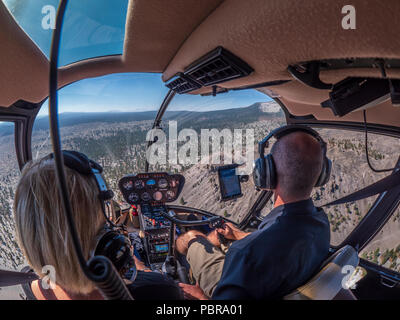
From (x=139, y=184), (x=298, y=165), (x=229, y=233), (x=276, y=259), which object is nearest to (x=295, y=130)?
(x=298, y=165)

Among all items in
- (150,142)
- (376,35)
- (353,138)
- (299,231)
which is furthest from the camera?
(150,142)

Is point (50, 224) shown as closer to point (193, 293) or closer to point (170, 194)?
point (193, 293)

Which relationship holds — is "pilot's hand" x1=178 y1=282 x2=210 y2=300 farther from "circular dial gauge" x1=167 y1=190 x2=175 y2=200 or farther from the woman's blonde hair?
"circular dial gauge" x1=167 y1=190 x2=175 y2=200

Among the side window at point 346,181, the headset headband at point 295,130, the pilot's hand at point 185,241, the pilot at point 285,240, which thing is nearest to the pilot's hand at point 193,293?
the pilot at point 285,240

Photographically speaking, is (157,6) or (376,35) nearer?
(376,35)

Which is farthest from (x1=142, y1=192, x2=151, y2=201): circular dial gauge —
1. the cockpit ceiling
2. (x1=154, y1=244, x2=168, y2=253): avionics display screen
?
the cockpit ceiling

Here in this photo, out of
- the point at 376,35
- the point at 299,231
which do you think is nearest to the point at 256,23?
the point at 376,35
